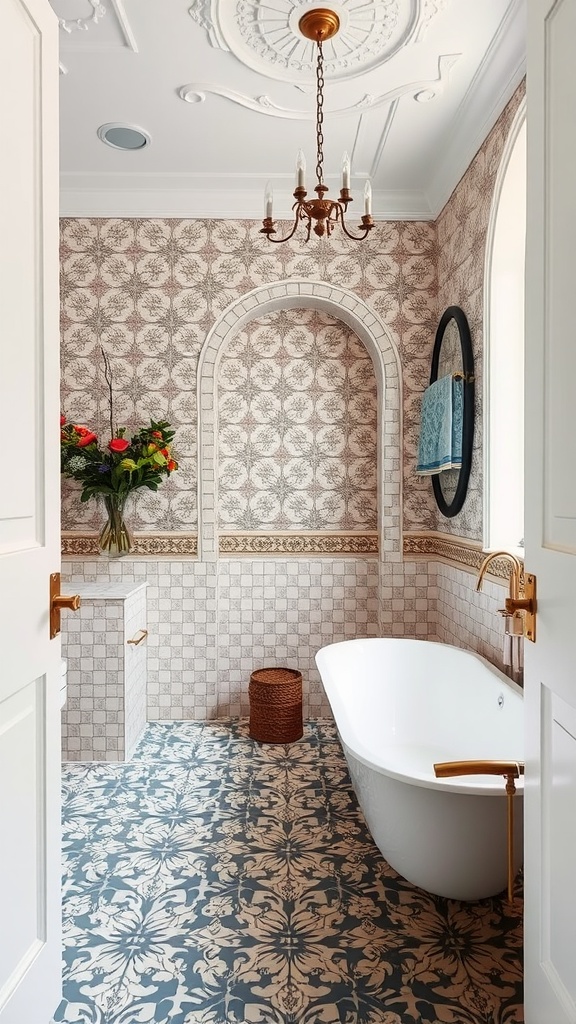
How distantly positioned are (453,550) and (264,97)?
7.29ft

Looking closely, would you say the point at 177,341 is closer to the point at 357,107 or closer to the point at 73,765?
the point at 357,107

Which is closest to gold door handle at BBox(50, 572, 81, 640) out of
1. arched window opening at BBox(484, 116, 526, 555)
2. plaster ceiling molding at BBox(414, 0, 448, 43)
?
arched window opening at BBox(484, 116, 526, 555)

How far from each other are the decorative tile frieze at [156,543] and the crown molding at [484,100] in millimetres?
2295

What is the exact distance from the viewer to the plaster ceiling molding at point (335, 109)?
255cm

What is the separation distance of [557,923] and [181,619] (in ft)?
8.87

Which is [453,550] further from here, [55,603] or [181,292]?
[55,603]

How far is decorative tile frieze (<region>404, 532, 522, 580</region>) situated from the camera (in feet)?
8.72

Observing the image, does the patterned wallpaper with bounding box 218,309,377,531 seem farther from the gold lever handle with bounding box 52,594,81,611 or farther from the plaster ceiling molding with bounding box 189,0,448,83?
the gold lever handle with bounding box 52,594,81,611

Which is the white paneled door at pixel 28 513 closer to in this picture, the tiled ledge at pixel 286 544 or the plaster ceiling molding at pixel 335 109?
the plaster ceiling molding at pixel 335 109

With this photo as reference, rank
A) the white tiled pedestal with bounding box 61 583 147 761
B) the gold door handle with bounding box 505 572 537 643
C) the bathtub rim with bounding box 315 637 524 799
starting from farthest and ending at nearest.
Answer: the white tiled pedestal with bounding box 61 583 147 761, the bathtub rim with bounding box 315 637 524 799, the gold door handle with bounding box 505 572 537 643

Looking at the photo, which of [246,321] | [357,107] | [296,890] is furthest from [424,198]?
[296,890]

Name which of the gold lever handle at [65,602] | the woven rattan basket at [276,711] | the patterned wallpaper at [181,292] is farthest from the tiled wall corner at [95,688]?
the gold lever handle at [65,602]

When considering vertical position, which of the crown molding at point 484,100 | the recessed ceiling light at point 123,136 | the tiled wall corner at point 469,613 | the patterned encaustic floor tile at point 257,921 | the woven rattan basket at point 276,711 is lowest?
the patterned encaustic floor tile at point 257,921

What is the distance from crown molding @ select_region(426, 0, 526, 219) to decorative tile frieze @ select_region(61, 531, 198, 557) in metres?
2.29
